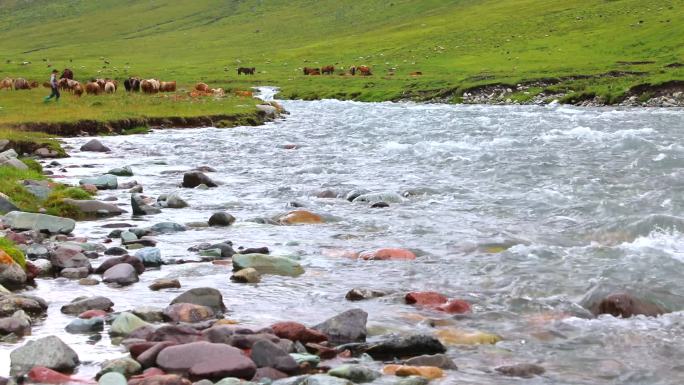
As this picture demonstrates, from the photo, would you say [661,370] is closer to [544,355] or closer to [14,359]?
[544,355]

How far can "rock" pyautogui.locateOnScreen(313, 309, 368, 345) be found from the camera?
8.21m

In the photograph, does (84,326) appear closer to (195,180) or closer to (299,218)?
(299,218)

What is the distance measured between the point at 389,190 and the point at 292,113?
101ft

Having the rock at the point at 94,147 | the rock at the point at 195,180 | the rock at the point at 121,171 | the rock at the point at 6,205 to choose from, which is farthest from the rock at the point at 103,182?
the rock at the point at 94,147

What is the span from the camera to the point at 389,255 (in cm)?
1193

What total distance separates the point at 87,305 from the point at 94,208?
6.64 m

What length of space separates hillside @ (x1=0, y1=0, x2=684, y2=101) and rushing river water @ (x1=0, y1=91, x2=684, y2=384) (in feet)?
84.8

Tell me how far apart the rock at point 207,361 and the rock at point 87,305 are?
6.48 feet

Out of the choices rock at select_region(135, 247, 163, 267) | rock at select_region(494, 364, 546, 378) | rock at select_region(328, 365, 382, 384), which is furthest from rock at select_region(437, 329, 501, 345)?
rock at select_region(135, 247, 163, 267)

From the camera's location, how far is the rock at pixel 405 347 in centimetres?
781

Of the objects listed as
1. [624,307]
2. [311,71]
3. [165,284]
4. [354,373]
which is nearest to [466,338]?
[354,373]

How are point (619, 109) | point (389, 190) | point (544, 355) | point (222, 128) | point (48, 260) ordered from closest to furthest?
1. point (544, 355)
2. point (48, 260)
3. point (389, 190)
4. point (222, 128)
5. point (619, 109)

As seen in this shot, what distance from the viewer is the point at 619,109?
4084 centimetres

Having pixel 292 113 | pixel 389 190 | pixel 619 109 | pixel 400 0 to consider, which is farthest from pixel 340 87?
pixel 400 0
